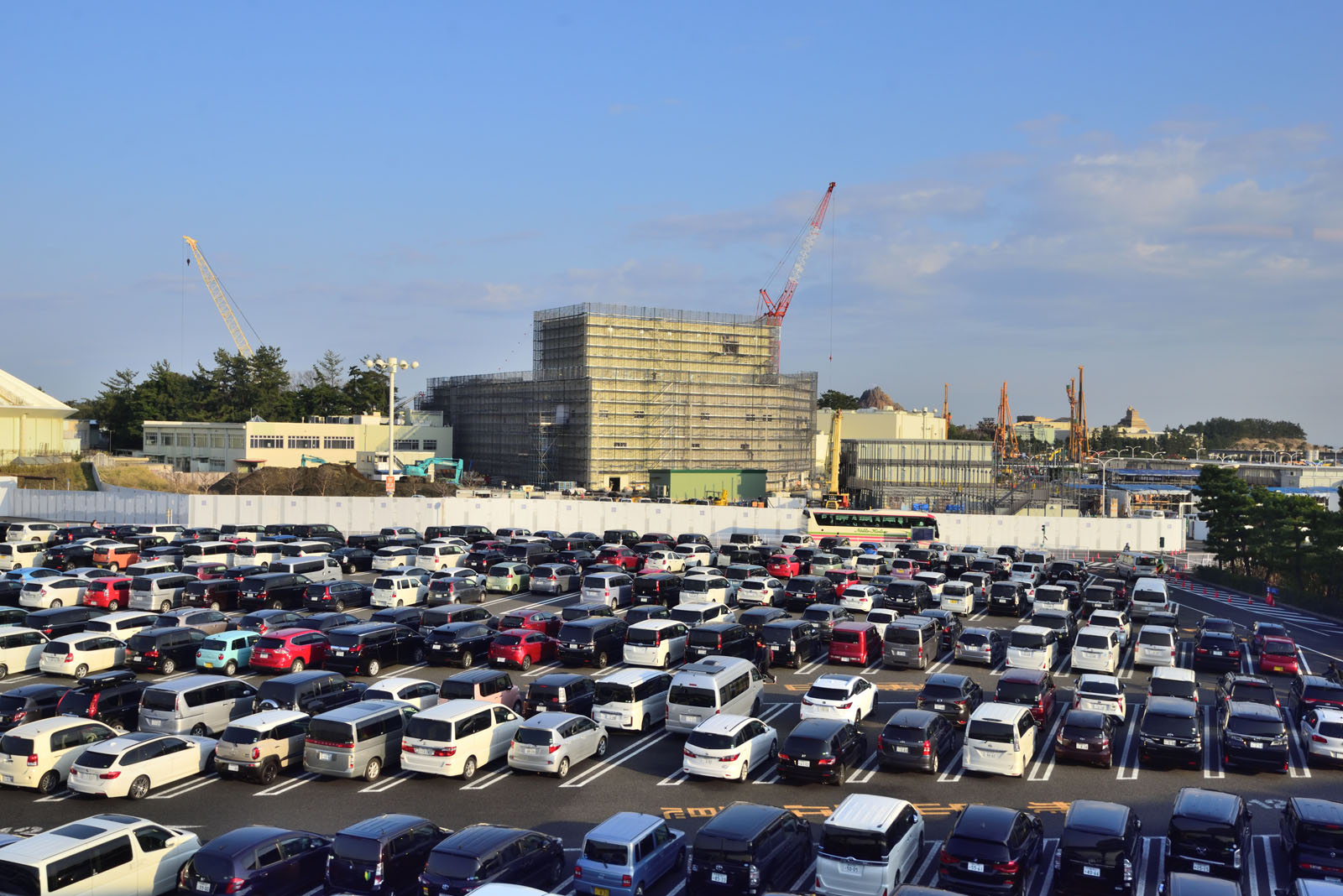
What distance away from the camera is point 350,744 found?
18.6m

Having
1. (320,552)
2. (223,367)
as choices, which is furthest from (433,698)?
(223,367)

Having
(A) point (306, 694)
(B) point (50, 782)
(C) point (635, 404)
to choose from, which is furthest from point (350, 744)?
(C) point (635, 404)

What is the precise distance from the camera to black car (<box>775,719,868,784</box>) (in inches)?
733

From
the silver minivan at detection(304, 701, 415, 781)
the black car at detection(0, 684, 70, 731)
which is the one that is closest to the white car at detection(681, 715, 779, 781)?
the silver minivan at detection(304, 701, 415, 781)

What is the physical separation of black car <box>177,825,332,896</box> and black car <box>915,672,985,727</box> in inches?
506

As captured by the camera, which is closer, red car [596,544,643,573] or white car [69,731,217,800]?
white car [69,731,217,800]

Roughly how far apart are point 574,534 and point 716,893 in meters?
43.3

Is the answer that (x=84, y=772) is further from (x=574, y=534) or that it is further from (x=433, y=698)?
(x=574, y=534)

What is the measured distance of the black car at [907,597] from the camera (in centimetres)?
3562

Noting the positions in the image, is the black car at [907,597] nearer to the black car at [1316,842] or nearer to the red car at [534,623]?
the red car at [534,623]

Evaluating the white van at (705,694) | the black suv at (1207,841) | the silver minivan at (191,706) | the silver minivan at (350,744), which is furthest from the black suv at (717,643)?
the black suv at (1207,841)

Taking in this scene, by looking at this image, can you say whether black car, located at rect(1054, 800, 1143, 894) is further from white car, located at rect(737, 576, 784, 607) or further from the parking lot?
white car, located at rect(737, 576, 784, 607)

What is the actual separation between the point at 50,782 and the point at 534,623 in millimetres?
13717

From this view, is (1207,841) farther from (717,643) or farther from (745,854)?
(717,643)
